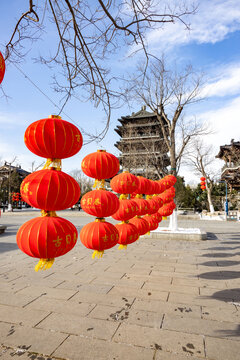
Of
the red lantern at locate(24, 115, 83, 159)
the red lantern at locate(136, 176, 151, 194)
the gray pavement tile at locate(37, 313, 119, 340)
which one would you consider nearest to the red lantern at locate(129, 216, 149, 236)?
the red lantern at locate(136, 176, 151, 194)

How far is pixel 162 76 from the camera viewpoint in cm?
1112

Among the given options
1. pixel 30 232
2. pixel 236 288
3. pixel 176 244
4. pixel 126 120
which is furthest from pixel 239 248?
pixel 126 120

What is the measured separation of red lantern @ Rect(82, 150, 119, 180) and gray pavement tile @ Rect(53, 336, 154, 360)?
1993 millimetres

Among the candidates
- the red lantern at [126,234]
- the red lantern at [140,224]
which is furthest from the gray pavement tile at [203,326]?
the red lantern at [140,224]

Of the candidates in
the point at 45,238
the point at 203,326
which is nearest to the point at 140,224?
the point at 203,326

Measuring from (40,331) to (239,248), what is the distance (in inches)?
318

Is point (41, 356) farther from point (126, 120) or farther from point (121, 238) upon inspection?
point (126, 120)

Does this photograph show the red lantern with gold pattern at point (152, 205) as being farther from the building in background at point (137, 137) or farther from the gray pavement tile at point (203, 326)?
the building in background at point (137, 137)

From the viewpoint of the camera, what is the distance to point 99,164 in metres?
3.13

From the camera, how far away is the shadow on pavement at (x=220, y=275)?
17.8 feet

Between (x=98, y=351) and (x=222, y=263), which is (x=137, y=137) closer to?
(x=222, y=263)

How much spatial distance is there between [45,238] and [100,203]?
3.48ft

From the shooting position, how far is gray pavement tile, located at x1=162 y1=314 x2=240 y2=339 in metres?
3.08

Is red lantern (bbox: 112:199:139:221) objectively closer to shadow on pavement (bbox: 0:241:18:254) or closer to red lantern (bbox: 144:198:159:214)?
red lantern (bbox: 144:198:159:214)
